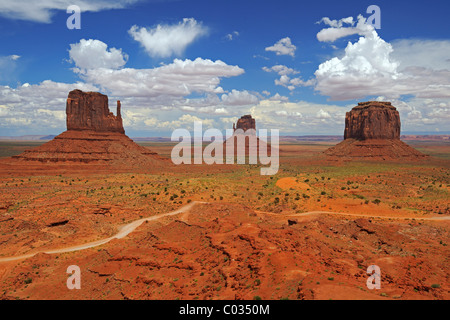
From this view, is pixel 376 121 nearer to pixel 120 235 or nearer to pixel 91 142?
pixel 91 142

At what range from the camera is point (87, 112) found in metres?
104

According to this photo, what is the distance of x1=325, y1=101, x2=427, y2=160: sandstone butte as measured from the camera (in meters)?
126

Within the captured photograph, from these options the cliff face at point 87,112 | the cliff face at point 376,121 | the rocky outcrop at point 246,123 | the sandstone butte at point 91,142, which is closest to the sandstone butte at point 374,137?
the cliff face at point 376,121

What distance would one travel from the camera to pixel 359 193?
51156 millimetres

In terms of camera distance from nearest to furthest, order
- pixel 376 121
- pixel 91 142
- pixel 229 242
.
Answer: pixel 229 242 < pixel 91 142 < pixel 376 121

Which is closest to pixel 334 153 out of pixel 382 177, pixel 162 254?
pixel 382 177

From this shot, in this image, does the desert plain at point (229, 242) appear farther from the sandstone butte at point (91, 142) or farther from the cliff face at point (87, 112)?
the cliff face at point (87, 112)

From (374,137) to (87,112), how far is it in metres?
131

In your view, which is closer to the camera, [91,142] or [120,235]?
[120,235]

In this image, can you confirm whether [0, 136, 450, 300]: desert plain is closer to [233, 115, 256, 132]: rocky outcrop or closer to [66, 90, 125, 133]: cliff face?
[66, 90, 125, 133]: cliff face

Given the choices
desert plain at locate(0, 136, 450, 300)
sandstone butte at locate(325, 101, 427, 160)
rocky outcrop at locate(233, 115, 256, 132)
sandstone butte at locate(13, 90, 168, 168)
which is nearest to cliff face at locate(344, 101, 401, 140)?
sandstone butte at locate(325, 101, 427, 160)

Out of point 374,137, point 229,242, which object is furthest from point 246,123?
point 229,242
